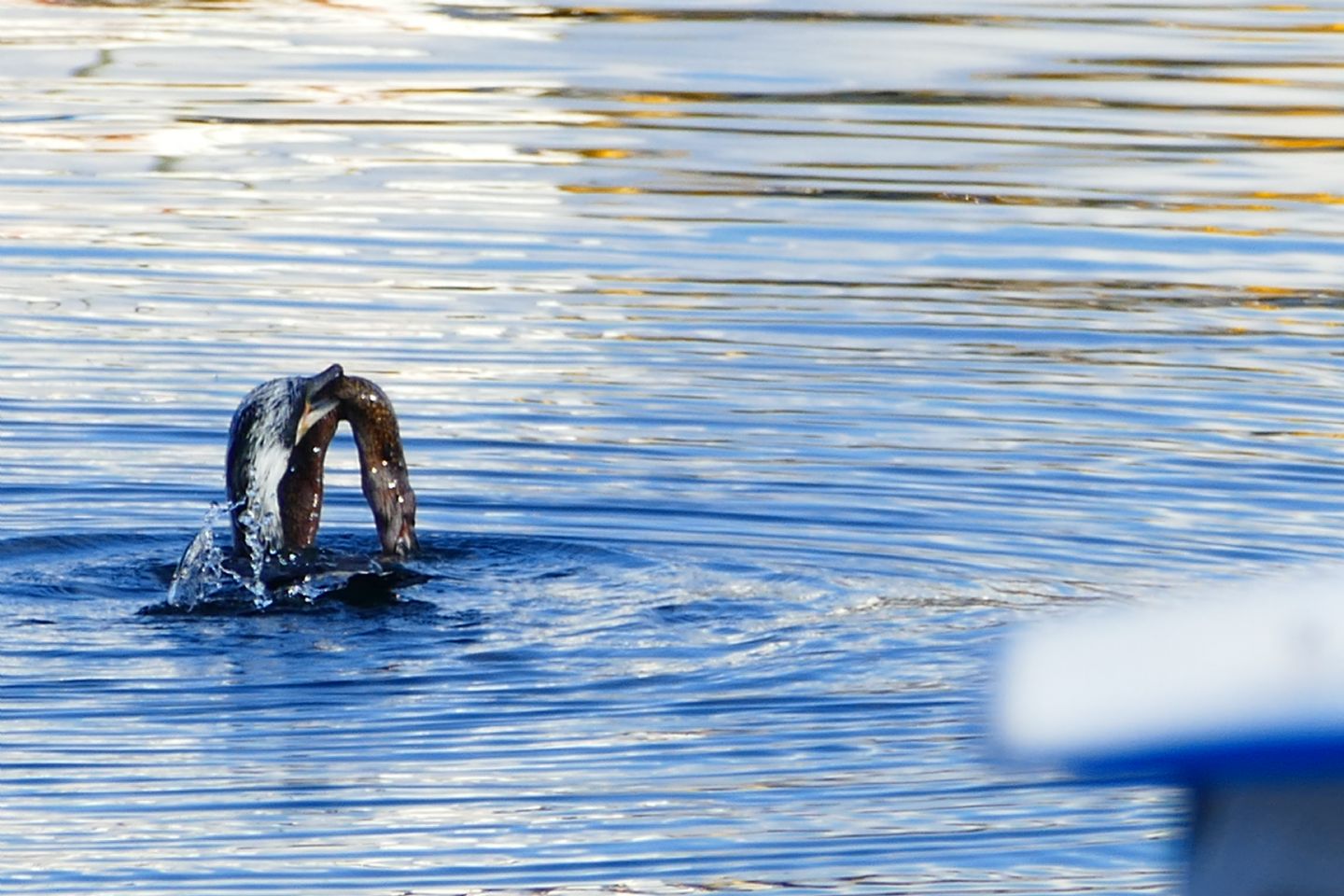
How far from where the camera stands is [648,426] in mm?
9555

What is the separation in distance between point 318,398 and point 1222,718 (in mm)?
5852

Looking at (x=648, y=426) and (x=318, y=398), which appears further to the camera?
(x=648, y=426)

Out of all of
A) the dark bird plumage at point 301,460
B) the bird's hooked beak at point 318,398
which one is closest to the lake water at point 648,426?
the dark bird plumage at point 301,460

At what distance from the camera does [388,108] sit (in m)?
17.4

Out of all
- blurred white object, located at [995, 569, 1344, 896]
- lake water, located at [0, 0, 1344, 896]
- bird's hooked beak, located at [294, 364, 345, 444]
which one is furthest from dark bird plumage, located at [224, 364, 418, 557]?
blurred white object, located at [995, 569, 1344, 896]

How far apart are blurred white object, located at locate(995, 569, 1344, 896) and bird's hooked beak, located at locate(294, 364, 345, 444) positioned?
18.5ft

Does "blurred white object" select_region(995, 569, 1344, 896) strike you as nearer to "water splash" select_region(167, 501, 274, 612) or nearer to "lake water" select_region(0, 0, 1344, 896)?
"lake water" select_region(0, 0, 1344, 896)

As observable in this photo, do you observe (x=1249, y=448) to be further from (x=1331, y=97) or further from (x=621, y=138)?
(x=1331, y=97)

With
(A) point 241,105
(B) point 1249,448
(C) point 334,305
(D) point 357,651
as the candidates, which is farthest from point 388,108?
(D) point 357,651

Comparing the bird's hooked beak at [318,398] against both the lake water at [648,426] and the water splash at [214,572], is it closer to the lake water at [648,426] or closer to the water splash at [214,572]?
the water splash at [214,572]

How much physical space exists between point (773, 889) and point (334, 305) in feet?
24.3

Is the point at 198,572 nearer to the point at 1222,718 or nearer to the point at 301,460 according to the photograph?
the point at 301,460

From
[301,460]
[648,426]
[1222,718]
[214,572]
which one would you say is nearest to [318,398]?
[301,460]

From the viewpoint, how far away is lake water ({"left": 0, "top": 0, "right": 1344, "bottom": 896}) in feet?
Result: 17.1
